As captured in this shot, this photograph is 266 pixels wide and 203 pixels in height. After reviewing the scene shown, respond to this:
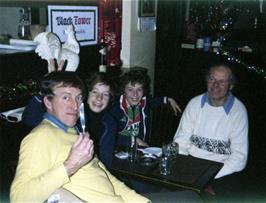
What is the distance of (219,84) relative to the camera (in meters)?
2.55

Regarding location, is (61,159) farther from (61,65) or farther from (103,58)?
(103,58)

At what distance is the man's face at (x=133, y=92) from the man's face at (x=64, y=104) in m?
1.05

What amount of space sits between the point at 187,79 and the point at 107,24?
2157mm

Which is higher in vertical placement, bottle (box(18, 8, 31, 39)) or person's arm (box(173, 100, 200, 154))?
bottle (box(18, 8, 31, 39))

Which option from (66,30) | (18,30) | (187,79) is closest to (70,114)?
(18,30)

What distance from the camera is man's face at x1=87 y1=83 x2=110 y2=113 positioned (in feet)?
7.64

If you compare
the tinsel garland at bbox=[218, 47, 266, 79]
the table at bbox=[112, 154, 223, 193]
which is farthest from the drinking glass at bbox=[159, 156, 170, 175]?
the tinsel garland at bbox=[218, 47, 266, 79]

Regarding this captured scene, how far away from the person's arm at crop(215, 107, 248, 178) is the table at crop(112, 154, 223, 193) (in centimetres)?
17

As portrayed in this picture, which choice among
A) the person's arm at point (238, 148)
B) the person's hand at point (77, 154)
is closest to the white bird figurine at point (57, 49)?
the person's hand at point (77, 154)

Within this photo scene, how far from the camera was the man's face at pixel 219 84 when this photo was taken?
254cm

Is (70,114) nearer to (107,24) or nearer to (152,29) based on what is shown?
(107,24)

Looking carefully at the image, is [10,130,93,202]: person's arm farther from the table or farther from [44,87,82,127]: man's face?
the table

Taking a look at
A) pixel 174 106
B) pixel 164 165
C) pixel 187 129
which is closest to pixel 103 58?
pixel 174 106

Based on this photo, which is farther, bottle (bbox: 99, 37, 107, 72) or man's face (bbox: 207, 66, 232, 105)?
bottle (bbox: 99, 37, 107, 72)
